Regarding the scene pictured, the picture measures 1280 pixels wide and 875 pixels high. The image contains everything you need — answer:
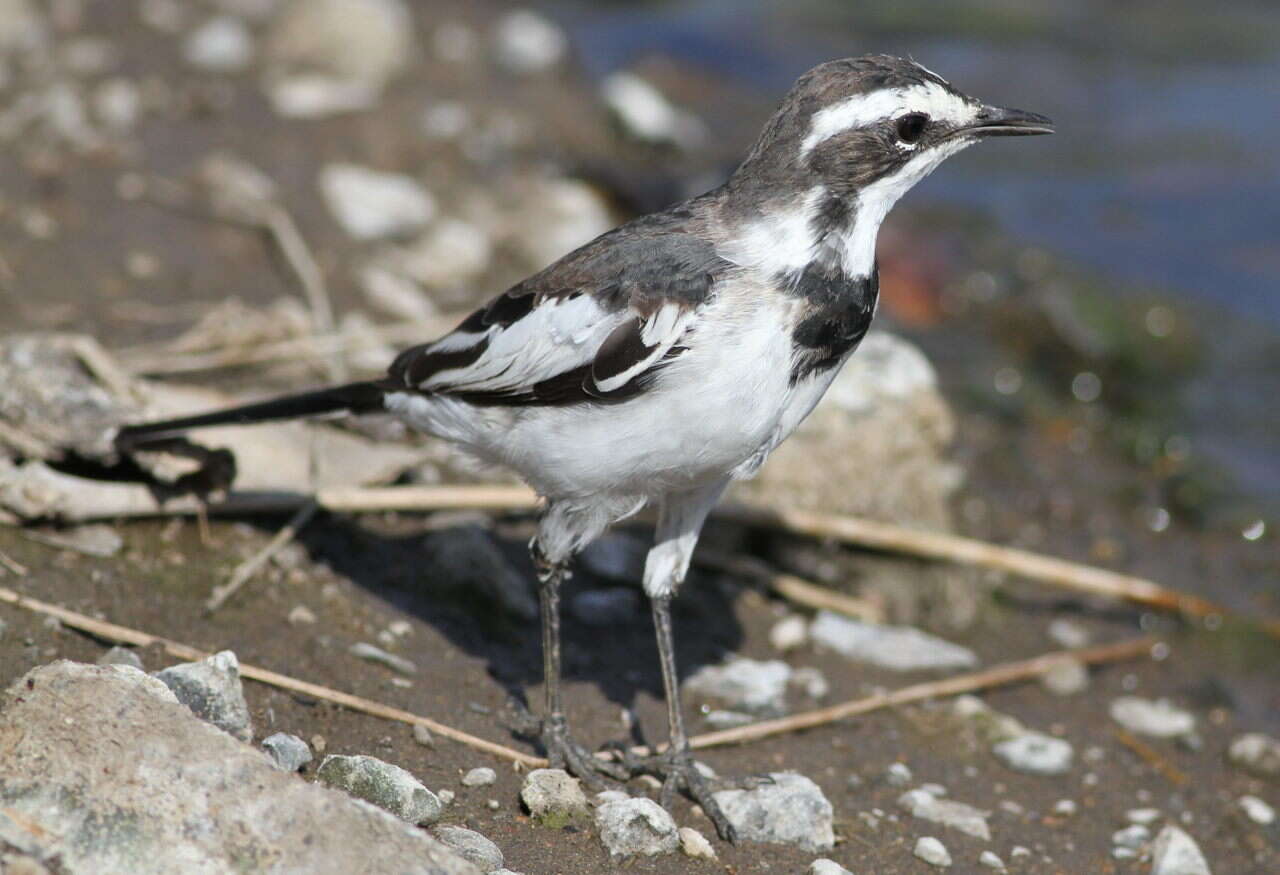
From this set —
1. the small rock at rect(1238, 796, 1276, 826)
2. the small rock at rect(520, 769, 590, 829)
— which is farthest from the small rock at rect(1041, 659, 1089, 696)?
the small rock at rect(520, 769, 590, 829)

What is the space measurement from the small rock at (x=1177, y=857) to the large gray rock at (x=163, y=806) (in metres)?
2.38

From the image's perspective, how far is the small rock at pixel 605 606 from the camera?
5707 mm

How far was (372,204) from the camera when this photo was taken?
822 cm

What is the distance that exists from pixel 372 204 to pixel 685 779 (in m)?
4.67

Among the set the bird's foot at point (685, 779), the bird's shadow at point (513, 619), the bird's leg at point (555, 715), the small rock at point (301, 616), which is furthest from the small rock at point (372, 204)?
the bird's foot at point (685, 779)

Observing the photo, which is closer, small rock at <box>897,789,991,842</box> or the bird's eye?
the bird's eye

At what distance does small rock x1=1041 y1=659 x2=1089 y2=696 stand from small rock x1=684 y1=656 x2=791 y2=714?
115cm

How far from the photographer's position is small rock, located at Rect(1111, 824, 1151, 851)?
188 inches

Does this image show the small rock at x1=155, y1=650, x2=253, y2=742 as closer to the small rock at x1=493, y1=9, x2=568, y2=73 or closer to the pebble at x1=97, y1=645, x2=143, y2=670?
the pebble at x1=97, y1=645, x2=143, y2=670

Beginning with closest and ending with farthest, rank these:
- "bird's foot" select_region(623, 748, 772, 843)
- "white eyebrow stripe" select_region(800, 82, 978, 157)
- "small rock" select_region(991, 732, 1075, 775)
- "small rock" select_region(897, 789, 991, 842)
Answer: "white eyebrow stripe" select_region(800, 82, 978, 157) → "bird's foot" select_region(623, 748, 772, 843) → "small rock" select_region(897, 789, 991, 842) → "small rock" select_region(991, 732, 1075, 775)

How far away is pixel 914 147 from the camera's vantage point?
438 centimetres

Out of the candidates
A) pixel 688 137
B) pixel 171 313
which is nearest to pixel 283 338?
pixel 171 313

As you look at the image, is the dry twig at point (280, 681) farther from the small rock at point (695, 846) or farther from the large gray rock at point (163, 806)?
the large gray rock at point (163, 806)

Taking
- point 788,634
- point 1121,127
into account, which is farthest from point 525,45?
point 788,634
